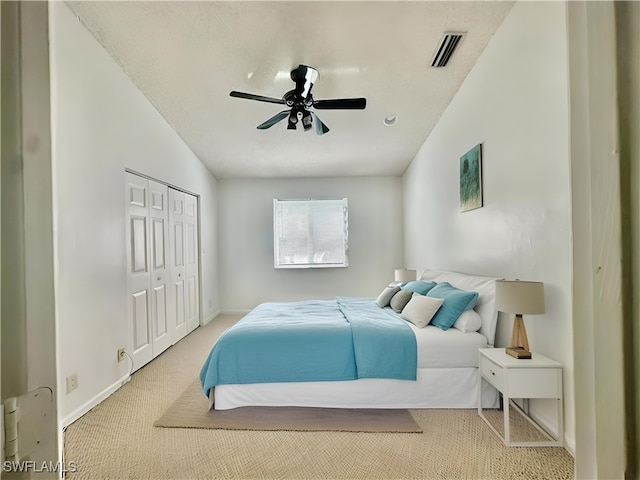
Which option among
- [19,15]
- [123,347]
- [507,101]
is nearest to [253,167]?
[123,347]

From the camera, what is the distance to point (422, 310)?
2549 millimetres

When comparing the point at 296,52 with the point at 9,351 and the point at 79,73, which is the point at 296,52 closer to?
the point at 79,73

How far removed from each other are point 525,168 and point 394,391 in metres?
1.84

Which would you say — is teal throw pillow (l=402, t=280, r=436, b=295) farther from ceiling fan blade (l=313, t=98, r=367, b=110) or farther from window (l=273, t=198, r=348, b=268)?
window (l=273, t=198, r=348, b=268)

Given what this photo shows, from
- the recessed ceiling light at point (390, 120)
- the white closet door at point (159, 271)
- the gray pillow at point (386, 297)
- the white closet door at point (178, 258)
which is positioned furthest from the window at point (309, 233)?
the gray pillow at point (386, 297)

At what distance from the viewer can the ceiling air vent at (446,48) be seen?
97.6 inches

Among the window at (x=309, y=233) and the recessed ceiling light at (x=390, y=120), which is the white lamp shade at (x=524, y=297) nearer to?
the recessed ceiling light at (x=390, y=120)

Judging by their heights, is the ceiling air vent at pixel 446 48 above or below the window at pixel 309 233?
above

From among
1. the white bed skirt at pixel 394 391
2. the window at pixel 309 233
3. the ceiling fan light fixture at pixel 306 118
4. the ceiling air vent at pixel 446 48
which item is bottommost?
the white bed skirt at pixel 394 391

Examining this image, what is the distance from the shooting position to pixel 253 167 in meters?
5.13

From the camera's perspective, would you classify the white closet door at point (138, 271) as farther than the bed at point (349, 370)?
Yes

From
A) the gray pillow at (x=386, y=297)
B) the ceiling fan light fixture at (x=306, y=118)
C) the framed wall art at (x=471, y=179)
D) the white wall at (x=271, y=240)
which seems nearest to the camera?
the framed wall art at (x=471, y=179)

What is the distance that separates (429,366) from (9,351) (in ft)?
7.77

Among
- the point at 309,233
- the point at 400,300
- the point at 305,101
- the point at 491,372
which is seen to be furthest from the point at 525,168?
the point at 309,233
